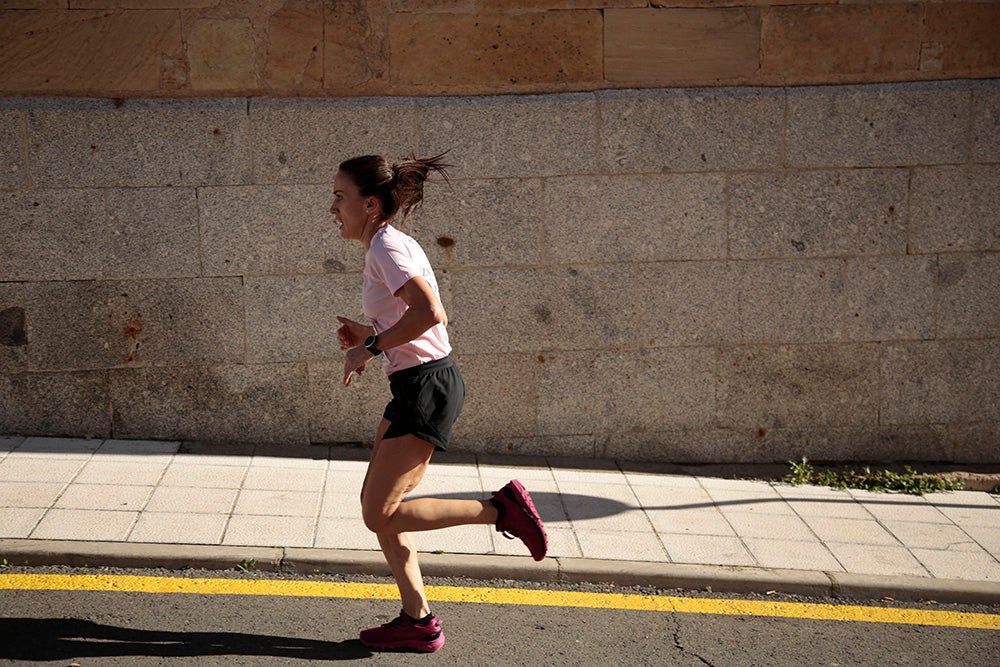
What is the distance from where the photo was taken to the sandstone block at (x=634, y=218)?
641 centimetres

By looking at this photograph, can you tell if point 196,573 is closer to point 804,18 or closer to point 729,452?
point 729,452

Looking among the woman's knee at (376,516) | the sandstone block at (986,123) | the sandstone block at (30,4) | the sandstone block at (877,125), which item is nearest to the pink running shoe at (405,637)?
the woman's knee at (376,516)

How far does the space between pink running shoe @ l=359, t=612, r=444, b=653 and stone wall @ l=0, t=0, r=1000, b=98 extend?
346 centimetres

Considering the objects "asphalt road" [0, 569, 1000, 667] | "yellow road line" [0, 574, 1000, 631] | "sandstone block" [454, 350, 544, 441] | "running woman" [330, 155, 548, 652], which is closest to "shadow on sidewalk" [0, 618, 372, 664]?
"asphalt road" [0, 569, 1000, 667]

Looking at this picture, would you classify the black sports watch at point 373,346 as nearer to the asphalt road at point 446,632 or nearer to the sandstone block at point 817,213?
the asphalt road at point 446,632

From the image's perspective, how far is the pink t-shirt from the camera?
12.2 feet

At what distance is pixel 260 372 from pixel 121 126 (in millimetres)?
1652

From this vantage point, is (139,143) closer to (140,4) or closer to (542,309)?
(140,4)

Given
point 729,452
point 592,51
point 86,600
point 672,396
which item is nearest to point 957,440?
point 729,452

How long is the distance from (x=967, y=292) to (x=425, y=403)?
440cm

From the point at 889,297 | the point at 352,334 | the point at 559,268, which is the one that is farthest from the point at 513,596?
the point at 889,297

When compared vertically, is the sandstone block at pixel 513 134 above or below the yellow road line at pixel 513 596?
above

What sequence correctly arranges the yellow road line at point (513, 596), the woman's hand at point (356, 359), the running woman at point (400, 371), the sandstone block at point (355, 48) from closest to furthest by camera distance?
the woman's hand at point (356, 359) < the running woman at point (400, 371) < the yellow road line at point (513, 596) < the sandstone block at point (355, 48)

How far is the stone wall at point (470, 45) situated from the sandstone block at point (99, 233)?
0.62m
